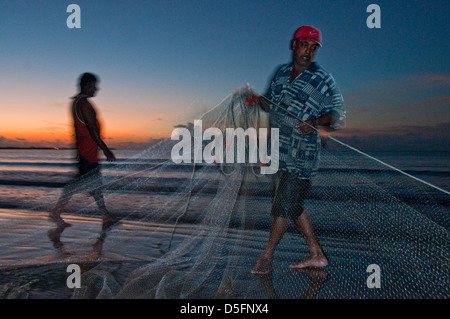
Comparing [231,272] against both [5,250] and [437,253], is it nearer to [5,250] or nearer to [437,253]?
[437,253]

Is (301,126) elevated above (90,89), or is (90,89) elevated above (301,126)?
(90,89)

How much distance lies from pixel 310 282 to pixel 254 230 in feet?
3.58

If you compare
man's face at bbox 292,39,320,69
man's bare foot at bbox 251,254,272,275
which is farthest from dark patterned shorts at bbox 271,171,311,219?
man's face at bbox 292,39,320,69

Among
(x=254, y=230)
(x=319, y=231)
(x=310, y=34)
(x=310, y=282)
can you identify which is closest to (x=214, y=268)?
(x=310, y=282)

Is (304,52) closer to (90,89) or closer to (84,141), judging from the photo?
(90,89)

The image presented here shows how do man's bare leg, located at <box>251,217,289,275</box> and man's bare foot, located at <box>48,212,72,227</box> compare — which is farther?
man's bare foot, located at <box>48,212,72,227</box>

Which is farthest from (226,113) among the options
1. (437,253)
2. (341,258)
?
(437,253)

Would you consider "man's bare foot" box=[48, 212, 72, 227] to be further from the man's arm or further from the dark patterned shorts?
the dark patterned shorts

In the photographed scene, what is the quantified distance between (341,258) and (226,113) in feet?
5.53

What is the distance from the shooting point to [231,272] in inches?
117

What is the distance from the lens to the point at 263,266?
3105 millimetres

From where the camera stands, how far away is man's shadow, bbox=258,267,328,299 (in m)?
2.65

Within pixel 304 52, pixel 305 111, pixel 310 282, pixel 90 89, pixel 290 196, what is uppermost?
pixel 304 52
